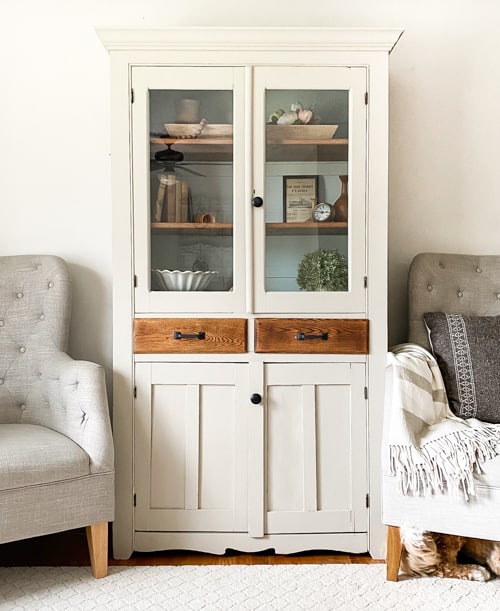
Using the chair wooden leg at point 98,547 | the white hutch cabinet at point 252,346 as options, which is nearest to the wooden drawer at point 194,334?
the white hutch cabinet at point 252,346

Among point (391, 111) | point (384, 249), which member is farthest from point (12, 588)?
point (391, 111)

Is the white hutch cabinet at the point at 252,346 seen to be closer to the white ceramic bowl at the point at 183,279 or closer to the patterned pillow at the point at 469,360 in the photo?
the white ceramic bowl at the point at 183,279

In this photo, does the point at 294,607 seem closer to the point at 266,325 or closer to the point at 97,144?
the point at 266,325

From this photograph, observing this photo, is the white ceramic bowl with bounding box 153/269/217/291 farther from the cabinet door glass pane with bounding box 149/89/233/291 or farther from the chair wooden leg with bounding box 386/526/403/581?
the chair wooden leg with bounding box 386/526/403/581

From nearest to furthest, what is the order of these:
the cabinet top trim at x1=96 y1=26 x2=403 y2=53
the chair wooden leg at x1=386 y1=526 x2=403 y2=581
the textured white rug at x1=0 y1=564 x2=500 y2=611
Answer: the textured white rug at x1=0 y1=564 x2=500 y2=611, the chair wooden leg at x1=386 y1=526 x2=403 y2=581, the cabinet top trim at x1=96 y1=26 x2=403 y2=53

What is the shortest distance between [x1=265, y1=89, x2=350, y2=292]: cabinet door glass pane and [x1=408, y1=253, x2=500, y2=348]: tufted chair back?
362 millimetres

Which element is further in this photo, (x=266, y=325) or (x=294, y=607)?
(x=266, y=325)

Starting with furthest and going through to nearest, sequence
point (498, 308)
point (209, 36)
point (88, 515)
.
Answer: point (498, 308) → point (209, 36) → point (88, 515)

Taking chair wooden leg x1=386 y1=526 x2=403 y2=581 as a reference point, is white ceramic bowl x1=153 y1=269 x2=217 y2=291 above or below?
above

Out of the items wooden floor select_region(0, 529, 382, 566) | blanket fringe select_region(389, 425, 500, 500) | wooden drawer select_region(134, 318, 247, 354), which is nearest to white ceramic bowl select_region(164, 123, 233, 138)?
wooden drawer select_region(134, 318, 247, 354)

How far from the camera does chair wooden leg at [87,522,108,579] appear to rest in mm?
2148

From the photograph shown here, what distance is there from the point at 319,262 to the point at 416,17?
1.15 metres

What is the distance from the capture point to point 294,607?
1979 millimetres

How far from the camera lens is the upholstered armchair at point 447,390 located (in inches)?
79.0
